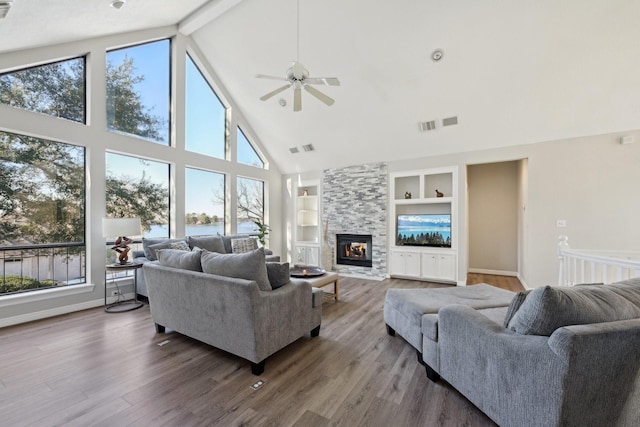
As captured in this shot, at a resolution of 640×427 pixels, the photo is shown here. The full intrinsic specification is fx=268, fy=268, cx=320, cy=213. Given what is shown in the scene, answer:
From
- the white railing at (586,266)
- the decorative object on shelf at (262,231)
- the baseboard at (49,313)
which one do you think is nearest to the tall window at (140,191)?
the baseboard at (49,313)

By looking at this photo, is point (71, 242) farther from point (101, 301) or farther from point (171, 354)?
point (171, 354)

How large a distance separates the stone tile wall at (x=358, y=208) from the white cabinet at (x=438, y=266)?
854mm

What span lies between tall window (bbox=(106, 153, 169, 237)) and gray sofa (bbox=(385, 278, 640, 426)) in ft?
17.3

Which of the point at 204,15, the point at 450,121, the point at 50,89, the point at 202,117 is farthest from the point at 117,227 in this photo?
the point at 450,121

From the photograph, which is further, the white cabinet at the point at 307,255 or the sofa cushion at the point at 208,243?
the white cabinet at the point at 307,255

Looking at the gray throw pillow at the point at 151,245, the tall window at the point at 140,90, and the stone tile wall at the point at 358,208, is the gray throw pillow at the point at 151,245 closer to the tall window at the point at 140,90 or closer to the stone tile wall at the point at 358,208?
the tall window at the point at 140,90

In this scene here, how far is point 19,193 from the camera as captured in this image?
137 inches

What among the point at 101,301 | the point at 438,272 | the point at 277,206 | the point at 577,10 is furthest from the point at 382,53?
the point at 101,301

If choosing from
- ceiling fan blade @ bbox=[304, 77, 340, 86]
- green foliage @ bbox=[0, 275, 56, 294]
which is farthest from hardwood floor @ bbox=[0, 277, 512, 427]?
ceiling fan blade @ bbox=[304, 77, 340, 86]

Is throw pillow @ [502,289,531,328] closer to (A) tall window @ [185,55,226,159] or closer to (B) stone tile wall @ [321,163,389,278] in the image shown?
(B) stone tile wall @ [321,163,389,278]

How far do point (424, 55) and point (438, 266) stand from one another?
12.7 feet

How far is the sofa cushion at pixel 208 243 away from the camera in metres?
5.00

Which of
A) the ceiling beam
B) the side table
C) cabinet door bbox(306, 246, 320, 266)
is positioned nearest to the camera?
the side table

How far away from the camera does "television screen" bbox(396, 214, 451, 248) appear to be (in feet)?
18.3
